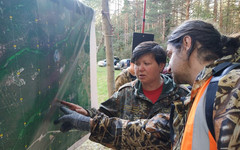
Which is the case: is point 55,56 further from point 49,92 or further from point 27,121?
point 27,121

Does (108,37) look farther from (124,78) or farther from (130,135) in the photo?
(130,135)

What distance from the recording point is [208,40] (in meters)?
1.06

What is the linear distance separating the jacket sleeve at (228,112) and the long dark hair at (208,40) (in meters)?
0.31

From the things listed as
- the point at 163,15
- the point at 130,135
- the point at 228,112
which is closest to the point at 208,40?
the point at 228,112

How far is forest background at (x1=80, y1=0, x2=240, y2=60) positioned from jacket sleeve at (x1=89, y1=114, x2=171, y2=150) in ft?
22.1

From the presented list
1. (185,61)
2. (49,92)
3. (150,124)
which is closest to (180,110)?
(185,61)

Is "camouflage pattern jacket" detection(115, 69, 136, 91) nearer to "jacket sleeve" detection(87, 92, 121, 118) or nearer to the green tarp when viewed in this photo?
"jacket sleeve" detection(87, 92, 121, 118)

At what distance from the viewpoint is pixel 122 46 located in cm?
2202

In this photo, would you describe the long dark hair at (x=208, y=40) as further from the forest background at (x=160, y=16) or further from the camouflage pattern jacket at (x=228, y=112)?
the forest background at (x=160, y=16)

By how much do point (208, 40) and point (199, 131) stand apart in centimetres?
57

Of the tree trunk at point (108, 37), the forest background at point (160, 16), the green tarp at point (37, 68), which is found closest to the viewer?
the green tarp at point (37, 68)

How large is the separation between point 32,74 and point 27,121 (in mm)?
292

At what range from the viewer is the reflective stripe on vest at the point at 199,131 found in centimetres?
77

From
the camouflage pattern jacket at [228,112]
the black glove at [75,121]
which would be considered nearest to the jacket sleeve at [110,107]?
the black glove at [75,121]
